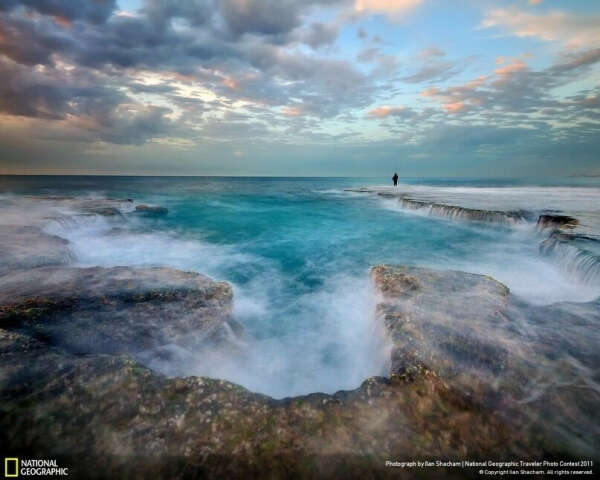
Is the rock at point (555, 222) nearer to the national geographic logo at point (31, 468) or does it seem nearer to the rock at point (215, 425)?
the rock at point (215, 425)

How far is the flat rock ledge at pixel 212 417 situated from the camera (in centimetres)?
259

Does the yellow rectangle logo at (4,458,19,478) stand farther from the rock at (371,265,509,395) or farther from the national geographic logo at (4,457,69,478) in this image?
the rock at (371,265,509,395)

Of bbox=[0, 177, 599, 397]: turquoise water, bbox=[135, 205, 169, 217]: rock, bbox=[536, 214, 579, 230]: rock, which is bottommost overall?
bbox=[0, 177, 599, 397]: turquoise water

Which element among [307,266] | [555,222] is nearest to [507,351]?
[307,266]

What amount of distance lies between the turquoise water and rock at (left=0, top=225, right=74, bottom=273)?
946 mm

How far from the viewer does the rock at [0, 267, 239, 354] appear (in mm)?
4324

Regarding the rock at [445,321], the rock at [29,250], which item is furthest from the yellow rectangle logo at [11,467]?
the rock at [29,250]

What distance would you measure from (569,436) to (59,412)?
5.00 metres

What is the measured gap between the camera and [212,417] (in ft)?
9.80

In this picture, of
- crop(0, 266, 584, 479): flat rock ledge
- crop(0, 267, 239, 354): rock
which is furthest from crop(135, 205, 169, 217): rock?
crop(0, 266, 584, 479): flat rock ledge

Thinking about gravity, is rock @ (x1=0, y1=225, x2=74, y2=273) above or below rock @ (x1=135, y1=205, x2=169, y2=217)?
below

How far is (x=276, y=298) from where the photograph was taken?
840 centimetres

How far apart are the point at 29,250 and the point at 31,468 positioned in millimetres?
7979

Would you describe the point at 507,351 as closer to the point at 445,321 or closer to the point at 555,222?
the point at 445,321
